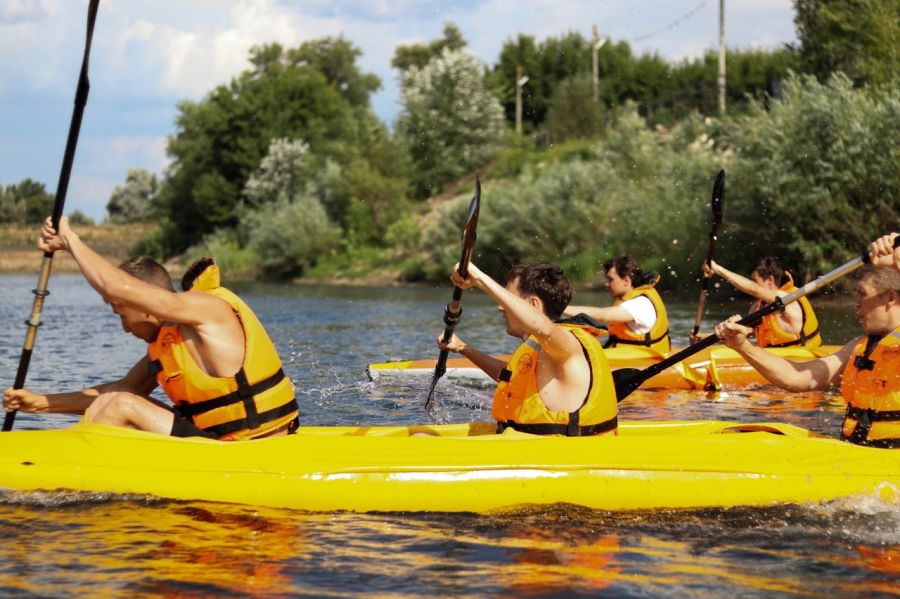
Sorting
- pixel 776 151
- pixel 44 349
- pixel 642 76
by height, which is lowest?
pixel 44 349

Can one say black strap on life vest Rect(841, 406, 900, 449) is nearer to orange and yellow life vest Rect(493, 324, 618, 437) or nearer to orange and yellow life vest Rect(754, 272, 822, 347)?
orange and yellow life vest Rect(493, 324, 618, 437)

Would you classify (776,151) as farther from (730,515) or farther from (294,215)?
(294,215)

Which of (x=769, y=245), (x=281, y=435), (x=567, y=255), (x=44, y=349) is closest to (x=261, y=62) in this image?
(x=567, y=255)

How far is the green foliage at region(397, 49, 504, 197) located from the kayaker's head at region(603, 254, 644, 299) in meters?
31.0

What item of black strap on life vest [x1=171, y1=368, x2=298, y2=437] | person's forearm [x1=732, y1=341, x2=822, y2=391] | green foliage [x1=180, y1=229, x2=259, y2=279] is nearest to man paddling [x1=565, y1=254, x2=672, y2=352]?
person's forearm [x1=732, y1=341, x2=822, y2=391]

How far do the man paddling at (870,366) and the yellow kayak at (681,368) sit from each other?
12.3 feet

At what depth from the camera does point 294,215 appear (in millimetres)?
37531

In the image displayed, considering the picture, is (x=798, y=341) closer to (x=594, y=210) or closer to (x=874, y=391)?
(x=874, y=391)

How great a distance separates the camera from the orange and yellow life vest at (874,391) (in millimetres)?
5113

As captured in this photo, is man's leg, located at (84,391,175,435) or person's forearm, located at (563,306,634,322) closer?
man's leg, located at (84,391,175,435)

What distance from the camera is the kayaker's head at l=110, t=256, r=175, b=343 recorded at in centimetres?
491

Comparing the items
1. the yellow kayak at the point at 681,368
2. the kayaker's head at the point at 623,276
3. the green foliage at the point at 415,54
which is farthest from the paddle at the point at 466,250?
the green foliage at the point at 415,54

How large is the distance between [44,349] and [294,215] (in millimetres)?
24505

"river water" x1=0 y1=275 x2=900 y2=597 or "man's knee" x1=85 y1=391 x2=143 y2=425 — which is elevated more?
"man's knee" x1=85 y1=391 x2=143 y2=425
